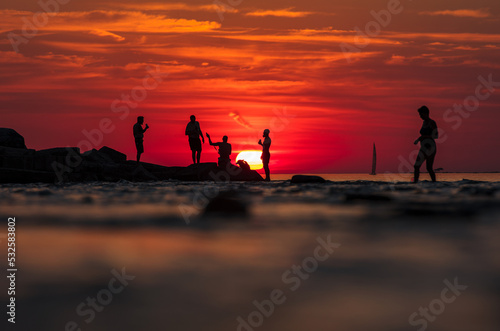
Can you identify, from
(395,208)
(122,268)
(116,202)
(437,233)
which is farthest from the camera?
(116,202)

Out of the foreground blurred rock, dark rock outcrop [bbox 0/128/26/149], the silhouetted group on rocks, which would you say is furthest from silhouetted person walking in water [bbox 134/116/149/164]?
dark rock outcrop [bbox 0/128/26/149]

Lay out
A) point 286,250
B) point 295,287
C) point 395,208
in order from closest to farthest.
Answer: point 295,287
point 286,250
point 395,208

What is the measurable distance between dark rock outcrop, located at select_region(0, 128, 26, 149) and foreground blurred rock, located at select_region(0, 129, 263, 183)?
10.8ft

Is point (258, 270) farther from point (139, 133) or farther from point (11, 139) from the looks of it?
point (11, 139)

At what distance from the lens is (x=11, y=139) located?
3073 cm

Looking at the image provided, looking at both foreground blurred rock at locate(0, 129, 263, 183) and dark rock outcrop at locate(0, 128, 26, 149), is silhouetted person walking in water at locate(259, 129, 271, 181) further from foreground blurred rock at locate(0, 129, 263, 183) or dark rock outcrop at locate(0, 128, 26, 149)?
dark rock outcrop at locate(0, 128, 26, 149)

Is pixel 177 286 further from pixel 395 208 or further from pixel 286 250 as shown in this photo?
pixel 395 208

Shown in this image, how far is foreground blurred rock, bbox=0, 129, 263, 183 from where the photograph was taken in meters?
24.5

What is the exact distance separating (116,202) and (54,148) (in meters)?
20.1

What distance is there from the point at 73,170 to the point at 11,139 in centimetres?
638

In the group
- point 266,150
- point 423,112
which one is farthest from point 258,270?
point 266,150

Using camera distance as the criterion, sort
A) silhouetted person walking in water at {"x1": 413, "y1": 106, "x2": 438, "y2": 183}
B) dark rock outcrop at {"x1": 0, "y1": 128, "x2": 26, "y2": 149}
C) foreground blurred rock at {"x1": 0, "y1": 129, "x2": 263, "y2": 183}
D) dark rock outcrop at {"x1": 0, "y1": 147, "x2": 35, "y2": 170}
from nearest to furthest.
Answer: silhouetted person walking in water at {"x1": 413, "y1": 106, "x2": 438, "y2": 183}, foreground blurred rock at {"x1": 0, "y1": 129, "x2": 263, "y2": 183}, dark rock outcrop at {"x1": 0, "y1": 147, "x2": 35, "y2": 170}, dark rock outcrop at {"x1": 0, "y1": 128, "x2": 26, "y2": 149}

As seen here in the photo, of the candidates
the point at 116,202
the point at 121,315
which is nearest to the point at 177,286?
the point at 121,315

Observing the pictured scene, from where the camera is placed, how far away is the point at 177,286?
3719 mm
